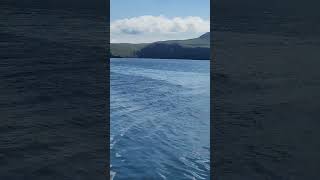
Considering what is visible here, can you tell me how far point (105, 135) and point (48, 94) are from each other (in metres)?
0.32

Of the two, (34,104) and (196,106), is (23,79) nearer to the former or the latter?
(34,104)

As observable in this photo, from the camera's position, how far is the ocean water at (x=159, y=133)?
14738 millimetres

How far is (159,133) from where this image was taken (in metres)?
19.0

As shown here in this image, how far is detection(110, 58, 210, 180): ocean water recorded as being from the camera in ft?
48.4

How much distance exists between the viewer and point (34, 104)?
2031 millimetres
